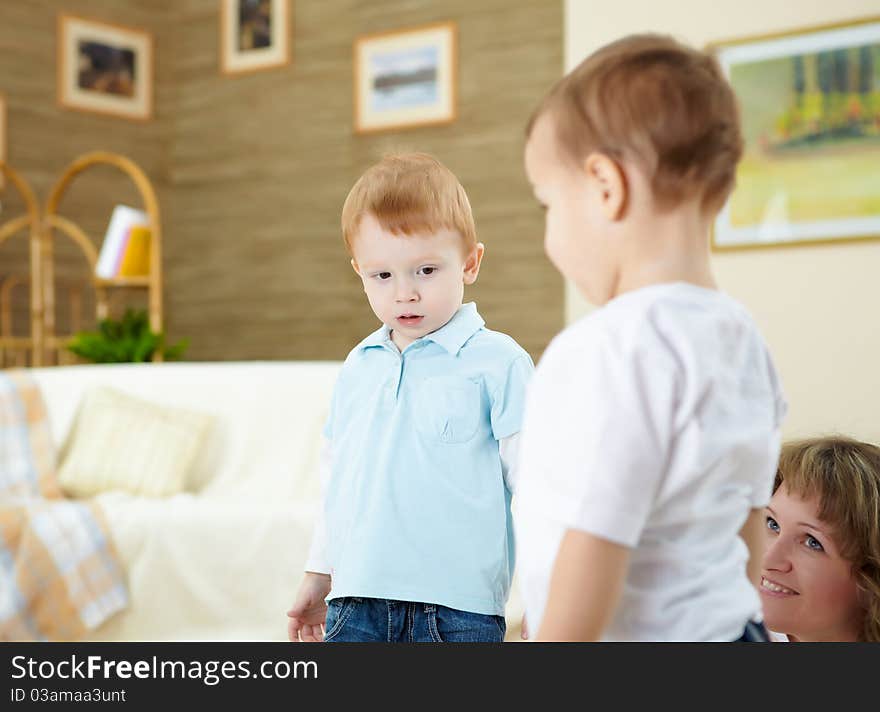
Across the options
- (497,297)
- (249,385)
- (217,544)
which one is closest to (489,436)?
(217,544)

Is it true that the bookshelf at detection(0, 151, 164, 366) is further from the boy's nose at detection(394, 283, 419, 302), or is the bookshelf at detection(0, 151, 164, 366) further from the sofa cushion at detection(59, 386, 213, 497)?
the boy's nose at detection(394, 283, 419, 302)

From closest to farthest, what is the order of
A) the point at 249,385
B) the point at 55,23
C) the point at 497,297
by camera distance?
1. the point at 249,385
2. the point at 497,297
3. the point at 55,23

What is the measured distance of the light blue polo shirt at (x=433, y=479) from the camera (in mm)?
967

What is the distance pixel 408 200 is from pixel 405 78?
13.7ft

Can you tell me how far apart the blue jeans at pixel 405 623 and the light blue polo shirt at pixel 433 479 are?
0.05 feet

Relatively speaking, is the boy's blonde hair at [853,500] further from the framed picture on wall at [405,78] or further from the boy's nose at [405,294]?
the framed picture on wall at [405,78]

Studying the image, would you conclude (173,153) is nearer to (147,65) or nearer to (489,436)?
(147,65)

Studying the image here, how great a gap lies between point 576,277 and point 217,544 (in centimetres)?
230

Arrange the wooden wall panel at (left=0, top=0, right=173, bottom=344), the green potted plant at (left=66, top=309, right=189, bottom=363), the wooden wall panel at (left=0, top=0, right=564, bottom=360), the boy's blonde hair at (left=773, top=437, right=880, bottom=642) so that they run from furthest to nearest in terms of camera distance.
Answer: the wooden wall panel at (left=0, top=0, right=173, bottom=344) → the wooden wall panel at (left=0, top=0, right=564, bottom=360) → the green potted plant at (left=66, top=309, right=189, bottom=363) → the boy's blonde hair at (left=773, top=437, right=880, bottom=642)

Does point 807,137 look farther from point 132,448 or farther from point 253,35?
point 253,35

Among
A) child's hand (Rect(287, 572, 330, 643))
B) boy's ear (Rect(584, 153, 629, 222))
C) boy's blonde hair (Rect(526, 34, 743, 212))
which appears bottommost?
child's hand (Rect(287, 572, 330, 643))

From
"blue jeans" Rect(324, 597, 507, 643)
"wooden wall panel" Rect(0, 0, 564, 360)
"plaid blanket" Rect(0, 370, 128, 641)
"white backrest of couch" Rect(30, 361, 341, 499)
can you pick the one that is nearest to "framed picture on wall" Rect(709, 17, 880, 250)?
"wooden wall panel" Rect(0, 0, 564, 360)

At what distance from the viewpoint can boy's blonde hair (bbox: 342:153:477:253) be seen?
0.95 m

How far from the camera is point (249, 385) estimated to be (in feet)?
10.9
